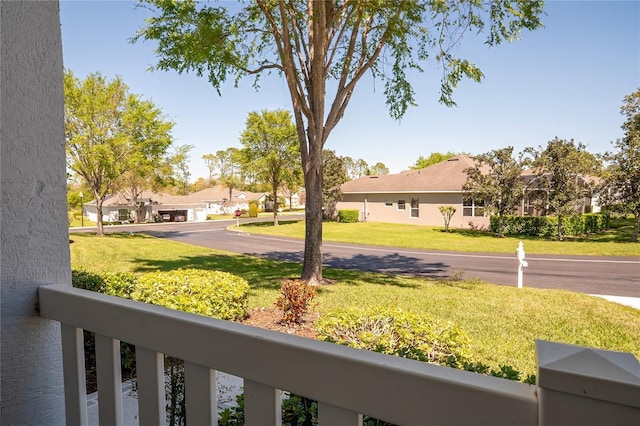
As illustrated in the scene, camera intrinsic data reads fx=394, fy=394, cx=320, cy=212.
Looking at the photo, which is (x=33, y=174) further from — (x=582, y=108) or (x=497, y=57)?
(x=582, y=108)

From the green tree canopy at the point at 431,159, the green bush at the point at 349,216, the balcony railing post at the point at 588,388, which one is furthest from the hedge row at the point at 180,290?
the green tree canopy at the point at 431,159

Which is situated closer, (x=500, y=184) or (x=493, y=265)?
(x=493, y=265)

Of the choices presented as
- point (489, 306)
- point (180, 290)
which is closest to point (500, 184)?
point (489, 306)

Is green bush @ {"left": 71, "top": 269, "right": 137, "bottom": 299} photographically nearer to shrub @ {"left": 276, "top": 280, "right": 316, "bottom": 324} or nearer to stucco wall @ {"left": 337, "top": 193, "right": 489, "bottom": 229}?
shrub @ {"left": 276, "top": 280, "right": 316, "bottom": 324}

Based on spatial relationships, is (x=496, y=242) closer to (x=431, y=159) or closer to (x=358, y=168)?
(x=358, y=168)

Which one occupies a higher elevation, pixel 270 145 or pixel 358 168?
pixel 270 145

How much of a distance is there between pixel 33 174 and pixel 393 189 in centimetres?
2712

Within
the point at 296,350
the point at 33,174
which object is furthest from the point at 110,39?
the point at 296,350

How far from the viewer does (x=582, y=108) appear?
32.6 feet

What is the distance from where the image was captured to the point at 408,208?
26.9 metres

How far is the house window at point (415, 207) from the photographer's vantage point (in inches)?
1034

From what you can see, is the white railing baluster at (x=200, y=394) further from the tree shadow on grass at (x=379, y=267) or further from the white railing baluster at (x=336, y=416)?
the tree shadow on grass at (x=379, y=267)

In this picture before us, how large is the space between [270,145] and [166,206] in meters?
23.1

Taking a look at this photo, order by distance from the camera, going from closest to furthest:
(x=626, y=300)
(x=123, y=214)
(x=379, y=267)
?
1. (x=626, y=300)
2. (x=379, y=267)
3. (x=123, y=214)
